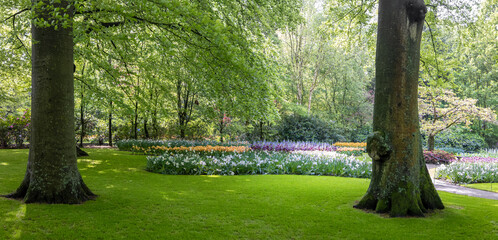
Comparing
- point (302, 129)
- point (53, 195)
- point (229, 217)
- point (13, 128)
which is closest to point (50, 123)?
point (53, 195)

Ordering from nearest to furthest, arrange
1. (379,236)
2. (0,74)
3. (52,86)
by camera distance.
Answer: (379,236) < (52,86) < (0,74)

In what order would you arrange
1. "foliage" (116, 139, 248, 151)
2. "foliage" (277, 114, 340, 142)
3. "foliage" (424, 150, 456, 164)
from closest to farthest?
"foliage" (116, 139, 248, 151) < "foliage" (424, 150, 456, 164) < "foliage" (277, 114, 340, 142)

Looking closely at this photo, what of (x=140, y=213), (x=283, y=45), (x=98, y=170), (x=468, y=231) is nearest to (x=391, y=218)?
(x=468, y=231)

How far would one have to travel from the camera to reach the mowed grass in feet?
11.7

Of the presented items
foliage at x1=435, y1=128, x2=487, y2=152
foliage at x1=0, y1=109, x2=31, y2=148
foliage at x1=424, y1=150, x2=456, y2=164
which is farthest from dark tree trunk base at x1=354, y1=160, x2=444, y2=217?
foliage at x1=435, y1=128, x2=487, y2=152

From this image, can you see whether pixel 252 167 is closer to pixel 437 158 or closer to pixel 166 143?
pixel 166 143

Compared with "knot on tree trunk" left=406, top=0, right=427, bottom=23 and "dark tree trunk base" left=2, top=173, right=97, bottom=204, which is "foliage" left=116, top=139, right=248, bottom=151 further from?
"knot on tree trunk" left=406, top=0, right=427, bottom=23

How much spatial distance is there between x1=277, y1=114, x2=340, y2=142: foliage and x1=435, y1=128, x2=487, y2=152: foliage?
33.4 feet

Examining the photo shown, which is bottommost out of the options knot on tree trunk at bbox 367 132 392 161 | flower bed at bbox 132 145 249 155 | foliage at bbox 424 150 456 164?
foliage at bbox 424 150 456 164

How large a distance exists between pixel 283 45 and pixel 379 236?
2092 cm

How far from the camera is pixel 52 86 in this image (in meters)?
4.55

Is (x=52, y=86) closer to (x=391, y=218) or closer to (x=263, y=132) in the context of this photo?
(x=391, y=218)

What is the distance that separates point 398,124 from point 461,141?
24.6m

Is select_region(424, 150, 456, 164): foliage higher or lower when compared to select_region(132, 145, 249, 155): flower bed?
lower
